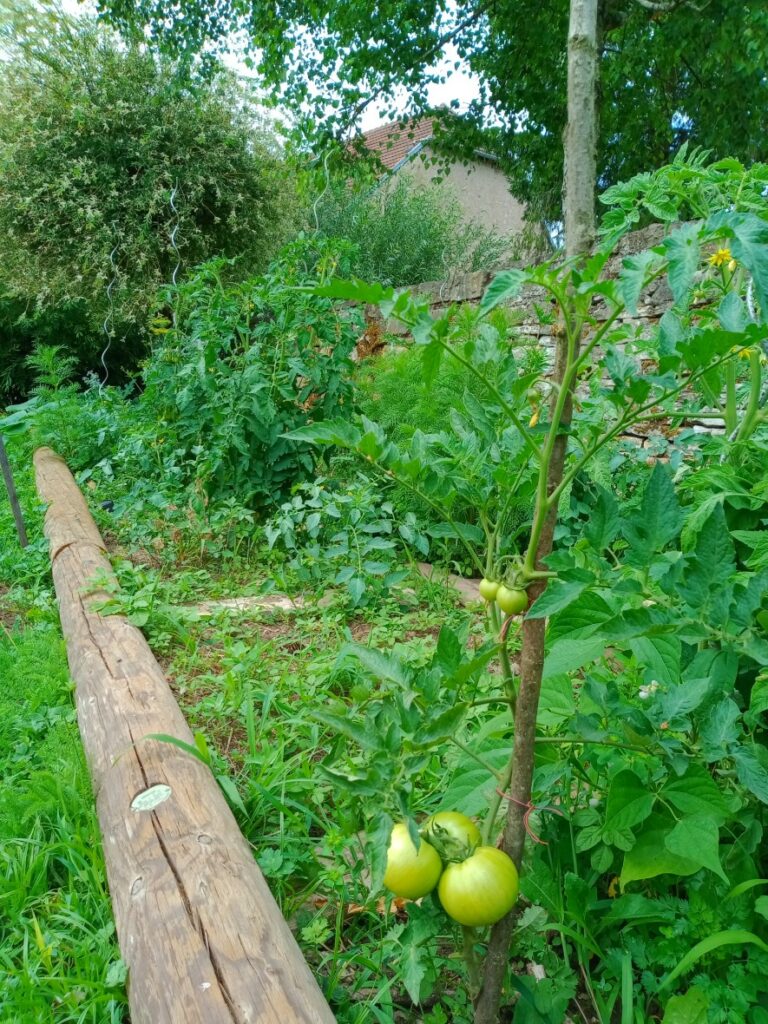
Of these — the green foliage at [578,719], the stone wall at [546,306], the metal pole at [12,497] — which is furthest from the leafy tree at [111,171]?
the green foliage at [578,719]

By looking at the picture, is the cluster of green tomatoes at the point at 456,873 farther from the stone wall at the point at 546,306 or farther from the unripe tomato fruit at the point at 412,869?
the stone wall at the point at 546,306

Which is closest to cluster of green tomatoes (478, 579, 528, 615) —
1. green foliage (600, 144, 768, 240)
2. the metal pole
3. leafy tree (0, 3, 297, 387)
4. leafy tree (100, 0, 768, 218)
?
green foliage (600, 144, 768, 240)

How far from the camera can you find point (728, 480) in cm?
133

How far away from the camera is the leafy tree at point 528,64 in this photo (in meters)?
7.93

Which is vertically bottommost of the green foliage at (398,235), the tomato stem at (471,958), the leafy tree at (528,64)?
the tomato stem at (471,958)

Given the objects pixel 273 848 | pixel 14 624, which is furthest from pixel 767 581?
pixel 14 624

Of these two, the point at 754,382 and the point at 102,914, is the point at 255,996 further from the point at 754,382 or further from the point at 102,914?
the point at 754,382

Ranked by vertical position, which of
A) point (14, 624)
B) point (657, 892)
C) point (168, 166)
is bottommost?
point (14, 624)

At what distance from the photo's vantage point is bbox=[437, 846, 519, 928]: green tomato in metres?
0.81

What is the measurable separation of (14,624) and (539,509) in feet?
9.54

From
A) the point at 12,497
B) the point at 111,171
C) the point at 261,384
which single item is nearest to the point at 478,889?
the point at 261,384

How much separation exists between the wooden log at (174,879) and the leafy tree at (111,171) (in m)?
5.79

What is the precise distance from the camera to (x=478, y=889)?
0.81 m

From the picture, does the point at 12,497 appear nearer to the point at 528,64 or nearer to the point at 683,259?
the point at 683,259
